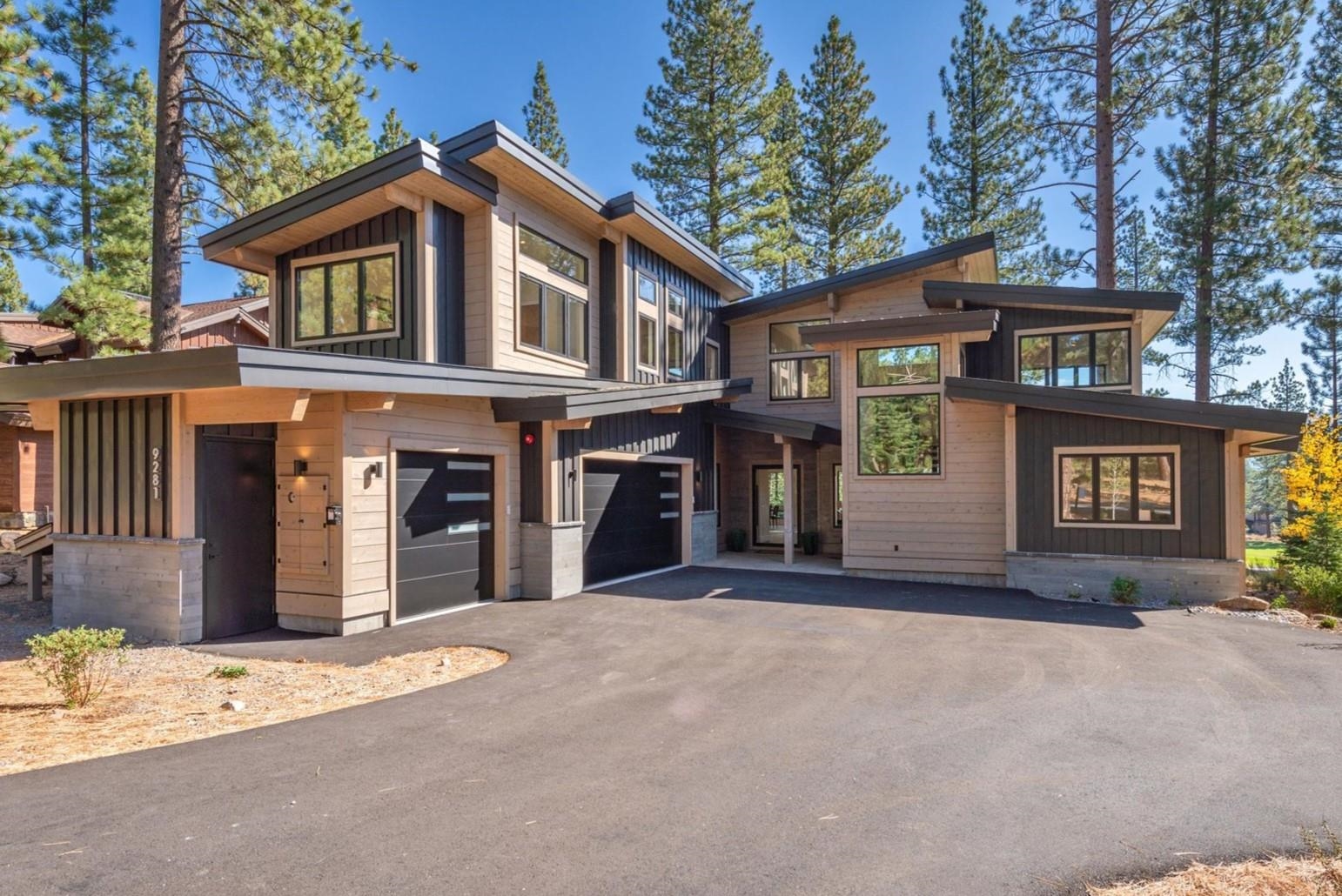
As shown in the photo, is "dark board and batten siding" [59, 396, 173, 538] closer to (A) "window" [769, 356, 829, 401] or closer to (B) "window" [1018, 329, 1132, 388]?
(A) "window" [769, 356, 829, 401]

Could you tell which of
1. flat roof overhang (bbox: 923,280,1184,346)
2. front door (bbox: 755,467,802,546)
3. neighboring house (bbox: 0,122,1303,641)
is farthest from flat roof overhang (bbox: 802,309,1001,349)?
front door (bbox: 755,467,802,546)

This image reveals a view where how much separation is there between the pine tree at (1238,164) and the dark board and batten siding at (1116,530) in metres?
8.48

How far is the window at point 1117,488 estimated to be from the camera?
32.0 ft

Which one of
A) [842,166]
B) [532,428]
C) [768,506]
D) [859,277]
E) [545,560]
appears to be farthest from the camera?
[842,166]

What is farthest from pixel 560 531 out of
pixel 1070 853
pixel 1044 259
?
pixel 1044 259

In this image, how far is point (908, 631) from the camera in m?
7.40

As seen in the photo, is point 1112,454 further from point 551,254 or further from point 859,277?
point 551,254

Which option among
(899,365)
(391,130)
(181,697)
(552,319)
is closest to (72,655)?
(181,697)

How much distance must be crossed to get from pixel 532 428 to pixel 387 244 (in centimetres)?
306

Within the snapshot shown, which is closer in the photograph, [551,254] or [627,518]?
[551,254]

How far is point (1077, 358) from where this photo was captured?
1258cm

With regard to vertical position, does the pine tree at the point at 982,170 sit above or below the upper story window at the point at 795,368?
above

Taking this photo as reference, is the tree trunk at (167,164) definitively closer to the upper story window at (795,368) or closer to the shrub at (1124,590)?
the upper story window at (795,368)

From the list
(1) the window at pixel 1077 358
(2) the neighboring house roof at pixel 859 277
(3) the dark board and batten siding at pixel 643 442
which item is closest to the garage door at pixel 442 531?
(3) the dark board and batten siding at pixel 643 442
